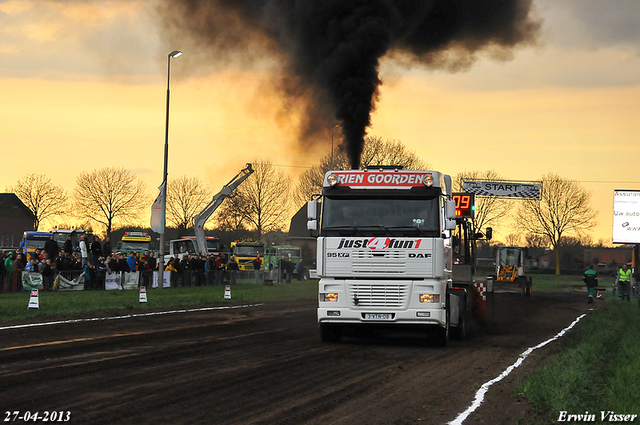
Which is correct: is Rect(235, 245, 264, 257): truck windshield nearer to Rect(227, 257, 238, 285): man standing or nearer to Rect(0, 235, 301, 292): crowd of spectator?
Rect(227, 257, 238, 285): man standing

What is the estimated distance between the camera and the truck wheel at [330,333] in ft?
48.0

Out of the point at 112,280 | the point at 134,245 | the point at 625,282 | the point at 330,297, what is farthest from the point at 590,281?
the point at 134,245

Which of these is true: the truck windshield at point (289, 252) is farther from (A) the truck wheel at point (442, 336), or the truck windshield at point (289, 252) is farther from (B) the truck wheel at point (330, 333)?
(A) the truck wheel at point (442, 336)

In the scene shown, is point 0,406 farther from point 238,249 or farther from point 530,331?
point 238,249

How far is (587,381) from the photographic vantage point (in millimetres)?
9969

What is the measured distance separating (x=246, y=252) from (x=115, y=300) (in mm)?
27233

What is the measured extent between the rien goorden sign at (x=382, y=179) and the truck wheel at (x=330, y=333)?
9.58ft

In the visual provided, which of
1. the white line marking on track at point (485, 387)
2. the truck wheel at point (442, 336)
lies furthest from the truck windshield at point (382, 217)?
the white line marking on track at point (485, 387)

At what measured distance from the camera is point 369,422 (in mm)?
7406

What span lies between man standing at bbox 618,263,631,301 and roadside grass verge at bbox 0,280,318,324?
14.3 m

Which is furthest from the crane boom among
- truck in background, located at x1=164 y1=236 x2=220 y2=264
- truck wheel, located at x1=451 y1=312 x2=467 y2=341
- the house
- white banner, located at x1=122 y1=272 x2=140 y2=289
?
the house

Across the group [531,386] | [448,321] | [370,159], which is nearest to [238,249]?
[370,159]

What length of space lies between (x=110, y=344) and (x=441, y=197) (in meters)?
6.76

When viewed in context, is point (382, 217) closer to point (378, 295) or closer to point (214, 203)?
point (378, 295)
